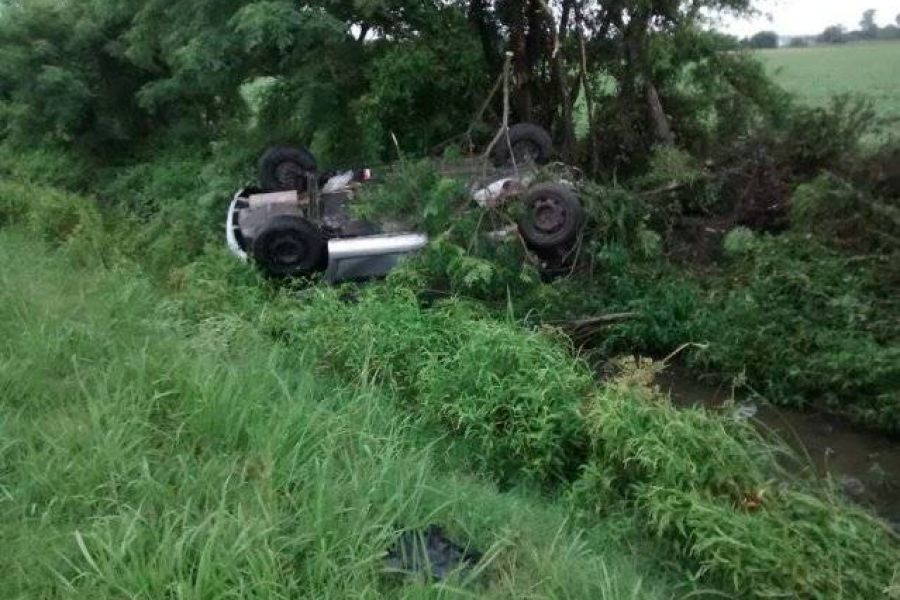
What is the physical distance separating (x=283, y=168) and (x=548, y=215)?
122 inches

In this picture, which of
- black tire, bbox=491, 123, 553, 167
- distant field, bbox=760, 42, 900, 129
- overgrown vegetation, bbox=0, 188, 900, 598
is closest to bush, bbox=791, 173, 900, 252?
distant field, bbox=760, 42, 900, 129

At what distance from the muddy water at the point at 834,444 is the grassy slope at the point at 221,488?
1.74 meters

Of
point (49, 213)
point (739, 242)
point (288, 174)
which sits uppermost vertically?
point (288, 174)

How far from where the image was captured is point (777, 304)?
19.2 ft

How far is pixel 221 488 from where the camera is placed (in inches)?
120

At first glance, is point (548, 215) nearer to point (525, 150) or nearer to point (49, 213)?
point (525, 150)

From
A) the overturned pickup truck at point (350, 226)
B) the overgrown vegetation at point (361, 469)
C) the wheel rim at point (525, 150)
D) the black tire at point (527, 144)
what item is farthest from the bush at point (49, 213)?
the wheel rim at point (525, 150)

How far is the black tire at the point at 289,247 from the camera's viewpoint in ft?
20.2

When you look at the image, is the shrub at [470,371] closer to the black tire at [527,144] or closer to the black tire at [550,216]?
the black tire at [550,216]

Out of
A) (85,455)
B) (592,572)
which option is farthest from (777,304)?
(85,455)

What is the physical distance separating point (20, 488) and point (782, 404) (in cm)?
459

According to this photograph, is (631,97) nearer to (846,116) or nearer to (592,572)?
(846,116)

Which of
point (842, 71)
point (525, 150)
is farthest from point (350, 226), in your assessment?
point (842, 71)

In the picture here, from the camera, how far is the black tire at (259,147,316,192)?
7809 millimetres
